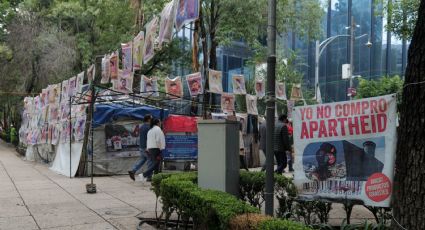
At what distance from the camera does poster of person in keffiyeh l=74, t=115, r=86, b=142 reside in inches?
603

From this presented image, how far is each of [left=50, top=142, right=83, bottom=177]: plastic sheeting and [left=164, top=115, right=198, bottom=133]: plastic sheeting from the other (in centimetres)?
277

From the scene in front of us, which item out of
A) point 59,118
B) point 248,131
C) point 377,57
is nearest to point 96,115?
point 59,118

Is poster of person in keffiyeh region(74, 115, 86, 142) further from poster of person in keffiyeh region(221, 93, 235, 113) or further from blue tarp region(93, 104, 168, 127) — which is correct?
poster of person in keffiyeh region(221, 93, 235, 113)

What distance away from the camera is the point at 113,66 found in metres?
→ 13.6

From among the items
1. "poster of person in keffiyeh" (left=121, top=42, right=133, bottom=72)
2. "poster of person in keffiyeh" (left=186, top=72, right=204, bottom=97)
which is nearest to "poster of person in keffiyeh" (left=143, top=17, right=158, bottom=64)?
"poster of person in keffiyeh" (left=121, top=42, right=133, bottom=72)

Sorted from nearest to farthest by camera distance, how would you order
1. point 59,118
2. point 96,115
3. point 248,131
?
point 96,115, point 59,118, point 248,131

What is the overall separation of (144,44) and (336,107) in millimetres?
6613

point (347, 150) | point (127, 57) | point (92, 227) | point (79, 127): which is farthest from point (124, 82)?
point (347, 150)

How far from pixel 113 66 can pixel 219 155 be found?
7886mm

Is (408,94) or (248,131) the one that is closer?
(408,94)

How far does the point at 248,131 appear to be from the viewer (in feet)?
63.3

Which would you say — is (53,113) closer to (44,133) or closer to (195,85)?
(44,133)

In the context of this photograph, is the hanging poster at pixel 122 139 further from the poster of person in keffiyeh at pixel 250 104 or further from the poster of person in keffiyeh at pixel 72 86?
the poster of person in keffiyeh at pixel 250 104

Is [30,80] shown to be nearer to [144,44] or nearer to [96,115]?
[96,115]
